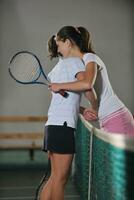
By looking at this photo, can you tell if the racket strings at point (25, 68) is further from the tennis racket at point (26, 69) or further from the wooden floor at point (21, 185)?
the wooden floor at point (21, 185)

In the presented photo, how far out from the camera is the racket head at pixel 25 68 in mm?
2795

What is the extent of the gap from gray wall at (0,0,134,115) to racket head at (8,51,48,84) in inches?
95.1

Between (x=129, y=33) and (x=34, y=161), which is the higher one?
(x=129, y=33)

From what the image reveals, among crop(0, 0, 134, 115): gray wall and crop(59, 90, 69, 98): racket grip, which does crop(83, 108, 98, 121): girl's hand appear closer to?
crop(59, 90, 69, 98): racket grip

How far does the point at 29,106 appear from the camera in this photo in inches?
226

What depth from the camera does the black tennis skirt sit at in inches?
84.3

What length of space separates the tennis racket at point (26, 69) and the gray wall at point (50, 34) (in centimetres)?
241

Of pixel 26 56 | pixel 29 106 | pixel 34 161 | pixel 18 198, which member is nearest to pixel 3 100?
pixel 29 106

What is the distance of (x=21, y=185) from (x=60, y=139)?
7.88ft

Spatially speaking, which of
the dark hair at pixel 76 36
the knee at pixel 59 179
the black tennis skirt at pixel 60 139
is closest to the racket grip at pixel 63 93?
the black tennis skirt at pixel 60 139

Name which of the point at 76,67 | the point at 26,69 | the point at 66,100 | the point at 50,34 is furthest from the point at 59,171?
the point at 50,34

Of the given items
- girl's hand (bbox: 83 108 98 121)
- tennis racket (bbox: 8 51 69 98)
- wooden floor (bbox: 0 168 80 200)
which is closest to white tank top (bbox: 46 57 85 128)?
girl's hand (bbox: 83 108 98 121)

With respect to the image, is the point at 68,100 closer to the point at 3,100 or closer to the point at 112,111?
the point at 112,111

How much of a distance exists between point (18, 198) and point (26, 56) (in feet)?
3.95
